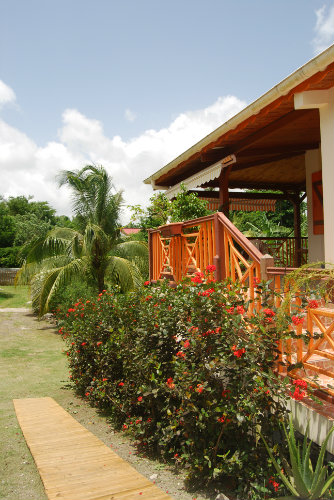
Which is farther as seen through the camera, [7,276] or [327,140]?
[7,276]

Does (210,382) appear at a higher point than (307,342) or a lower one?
lower

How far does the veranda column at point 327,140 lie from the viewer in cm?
509

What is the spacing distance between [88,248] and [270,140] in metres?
9.31

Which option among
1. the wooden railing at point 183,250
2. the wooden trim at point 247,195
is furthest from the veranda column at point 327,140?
the wooden trim at point 247,195

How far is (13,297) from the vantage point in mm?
27016

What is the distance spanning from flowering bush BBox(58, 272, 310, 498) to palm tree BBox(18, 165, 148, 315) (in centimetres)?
1108

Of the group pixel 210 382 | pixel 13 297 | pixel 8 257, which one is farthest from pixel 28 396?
pixel 8 257

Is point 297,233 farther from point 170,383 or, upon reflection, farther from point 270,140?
point 170,383

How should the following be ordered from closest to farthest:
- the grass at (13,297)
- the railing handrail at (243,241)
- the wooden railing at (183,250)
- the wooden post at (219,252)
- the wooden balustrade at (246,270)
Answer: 1. the wooden balustrade at (246,270)
2. the railing handrail at (243,241)
3. the wooden post at (219,252)
4. the wooden railing at (183,250)
5. the grass at (13,297)

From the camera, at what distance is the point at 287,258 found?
11.7m

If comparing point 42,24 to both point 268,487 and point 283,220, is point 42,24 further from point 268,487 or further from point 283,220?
point 283,220

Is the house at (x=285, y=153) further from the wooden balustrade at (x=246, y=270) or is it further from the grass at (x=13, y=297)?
the grass at (x=13, y=297)

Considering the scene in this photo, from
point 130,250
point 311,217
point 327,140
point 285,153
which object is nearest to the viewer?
point 327,140

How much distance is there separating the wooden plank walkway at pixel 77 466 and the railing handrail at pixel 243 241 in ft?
7.33
